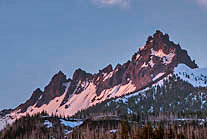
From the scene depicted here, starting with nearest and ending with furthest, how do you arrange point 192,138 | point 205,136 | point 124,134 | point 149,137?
1. point 149,137
2. point 124,134
3. point 192,138
4. point 205,136

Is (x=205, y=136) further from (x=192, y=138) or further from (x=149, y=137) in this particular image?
(x=149, y=137)

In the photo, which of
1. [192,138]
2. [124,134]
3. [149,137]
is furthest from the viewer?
[192,138]

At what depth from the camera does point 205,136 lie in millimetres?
189000

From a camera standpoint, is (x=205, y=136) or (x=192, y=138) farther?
(x=205, y=136)

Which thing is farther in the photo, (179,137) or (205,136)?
(205,136)

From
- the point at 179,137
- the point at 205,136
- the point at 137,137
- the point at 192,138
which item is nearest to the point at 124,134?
the point at 137,137

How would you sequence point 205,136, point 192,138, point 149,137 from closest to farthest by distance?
point 149,137
point 192,138
point 205,136

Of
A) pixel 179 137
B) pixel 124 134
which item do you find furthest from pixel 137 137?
pixel 179 137

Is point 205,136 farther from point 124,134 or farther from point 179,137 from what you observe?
point 124,134

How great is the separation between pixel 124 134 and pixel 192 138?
35166 mm

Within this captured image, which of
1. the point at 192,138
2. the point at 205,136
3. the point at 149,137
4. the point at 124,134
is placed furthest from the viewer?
the point at 205,136

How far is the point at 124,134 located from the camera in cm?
15850

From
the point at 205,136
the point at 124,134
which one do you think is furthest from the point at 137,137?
the point at 205,136

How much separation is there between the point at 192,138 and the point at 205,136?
20462mm
